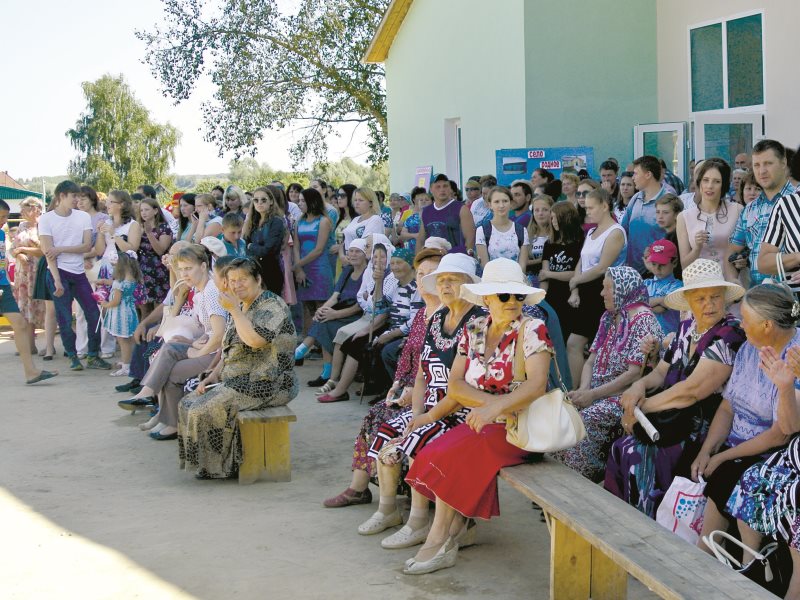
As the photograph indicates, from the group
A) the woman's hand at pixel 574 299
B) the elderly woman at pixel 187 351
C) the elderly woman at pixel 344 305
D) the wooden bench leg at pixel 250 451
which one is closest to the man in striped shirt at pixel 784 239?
the woman's hand at pixel 574 299

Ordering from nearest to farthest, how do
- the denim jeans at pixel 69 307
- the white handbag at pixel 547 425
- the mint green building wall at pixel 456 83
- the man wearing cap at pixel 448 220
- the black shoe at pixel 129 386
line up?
the white handbag at pixel 547 425, the black shoe at pixel 129 386, the man wearing cap at pixel 448 220, the denim jeans at pixel 69 307, the mint green building wall at pixel 456 83

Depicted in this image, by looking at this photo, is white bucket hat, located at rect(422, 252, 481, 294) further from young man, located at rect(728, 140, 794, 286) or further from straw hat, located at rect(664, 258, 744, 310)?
young man, located at rect(728, 140, 794, 286)

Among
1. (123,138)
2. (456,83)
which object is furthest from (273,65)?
(123,138)

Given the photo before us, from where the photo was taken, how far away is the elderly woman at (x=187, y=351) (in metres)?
7.11

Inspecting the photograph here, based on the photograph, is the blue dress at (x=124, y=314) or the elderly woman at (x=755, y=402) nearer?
the elderly woman at (x=755, y=402)

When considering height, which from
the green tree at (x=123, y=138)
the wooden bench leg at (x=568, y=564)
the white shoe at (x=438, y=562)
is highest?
the green tree at (x=123, y=138)

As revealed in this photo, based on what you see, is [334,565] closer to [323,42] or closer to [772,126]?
[772,126]

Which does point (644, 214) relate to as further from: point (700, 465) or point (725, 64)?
point (725, 64)

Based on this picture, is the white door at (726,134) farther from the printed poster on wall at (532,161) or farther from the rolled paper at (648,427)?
the rolled paper at (648,427)

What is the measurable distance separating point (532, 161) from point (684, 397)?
8.60 m

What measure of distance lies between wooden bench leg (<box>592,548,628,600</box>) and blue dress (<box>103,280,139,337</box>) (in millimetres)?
7208

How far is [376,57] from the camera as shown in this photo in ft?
69.5

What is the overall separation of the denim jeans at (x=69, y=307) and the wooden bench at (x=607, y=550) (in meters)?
7.62

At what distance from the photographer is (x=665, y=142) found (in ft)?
44.9
